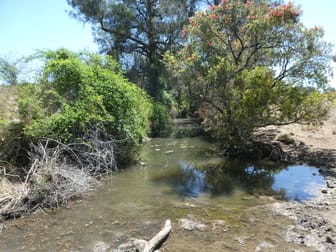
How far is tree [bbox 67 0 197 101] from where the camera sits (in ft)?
83.9

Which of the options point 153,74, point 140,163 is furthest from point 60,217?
point 153,74

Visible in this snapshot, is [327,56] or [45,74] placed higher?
[327,56]

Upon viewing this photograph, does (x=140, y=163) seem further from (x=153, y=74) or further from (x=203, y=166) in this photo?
(x=153, y=74)

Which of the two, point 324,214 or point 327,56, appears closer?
point 324,214

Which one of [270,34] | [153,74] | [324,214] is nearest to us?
[324,214]

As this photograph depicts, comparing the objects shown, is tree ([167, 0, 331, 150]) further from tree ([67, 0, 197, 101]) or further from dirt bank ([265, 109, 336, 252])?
tree ([67, 0, 197, 101])

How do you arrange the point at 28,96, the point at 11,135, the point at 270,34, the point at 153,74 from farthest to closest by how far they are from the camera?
1. the point at 153,74
2. the point at 270,34
3. the point at 28,96
4. the point at 11,135

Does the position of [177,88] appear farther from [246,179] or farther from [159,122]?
[159,122]

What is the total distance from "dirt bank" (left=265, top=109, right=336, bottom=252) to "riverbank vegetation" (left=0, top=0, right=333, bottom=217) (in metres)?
1.56

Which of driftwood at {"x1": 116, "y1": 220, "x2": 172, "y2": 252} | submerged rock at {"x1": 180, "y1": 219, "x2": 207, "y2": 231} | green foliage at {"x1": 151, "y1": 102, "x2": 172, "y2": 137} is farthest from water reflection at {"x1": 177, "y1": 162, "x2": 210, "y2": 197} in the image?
green foliage at {"x1": 151, "y1": 102, "x2": 172, "y2": 137}

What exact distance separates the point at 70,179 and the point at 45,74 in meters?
4.29

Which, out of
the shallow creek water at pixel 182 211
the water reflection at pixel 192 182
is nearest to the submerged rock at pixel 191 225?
the shallow creek water at pixel 182 211

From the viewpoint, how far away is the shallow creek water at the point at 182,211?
5816 mm

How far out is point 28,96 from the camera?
31.1ft
